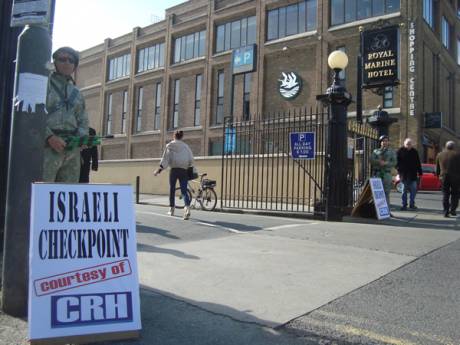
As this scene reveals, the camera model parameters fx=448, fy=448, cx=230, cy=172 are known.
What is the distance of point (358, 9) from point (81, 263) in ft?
96.4

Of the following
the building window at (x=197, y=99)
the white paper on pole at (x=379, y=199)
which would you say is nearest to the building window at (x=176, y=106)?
the building window at (x=197, y=99)

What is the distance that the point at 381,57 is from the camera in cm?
2516

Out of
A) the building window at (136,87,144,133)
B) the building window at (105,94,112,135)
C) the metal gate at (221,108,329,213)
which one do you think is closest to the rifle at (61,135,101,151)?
the metal gate at (221,108,329,213)

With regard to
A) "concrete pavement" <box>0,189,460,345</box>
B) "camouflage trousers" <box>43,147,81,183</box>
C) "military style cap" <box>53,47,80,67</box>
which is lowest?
"concrete pavement" <box>0,189,460,345</box>

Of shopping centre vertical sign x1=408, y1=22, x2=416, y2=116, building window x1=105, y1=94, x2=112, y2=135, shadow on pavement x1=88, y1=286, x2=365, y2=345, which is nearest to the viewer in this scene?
shadow on pavement x1=88, y1=286, x2=365, y2=345

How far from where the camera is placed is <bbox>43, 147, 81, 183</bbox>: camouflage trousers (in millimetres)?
3811

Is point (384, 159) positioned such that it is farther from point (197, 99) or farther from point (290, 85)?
point (197, 99)

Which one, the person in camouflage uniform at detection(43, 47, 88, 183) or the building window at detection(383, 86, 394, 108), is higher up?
the building window at detection(383, 86, 394, 108)

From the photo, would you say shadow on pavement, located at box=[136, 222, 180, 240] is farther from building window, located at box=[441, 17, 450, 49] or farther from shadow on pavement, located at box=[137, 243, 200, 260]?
building window, located at box=[441, 17, 450, 49]

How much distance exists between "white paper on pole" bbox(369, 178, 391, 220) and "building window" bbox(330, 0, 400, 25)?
68.7ft

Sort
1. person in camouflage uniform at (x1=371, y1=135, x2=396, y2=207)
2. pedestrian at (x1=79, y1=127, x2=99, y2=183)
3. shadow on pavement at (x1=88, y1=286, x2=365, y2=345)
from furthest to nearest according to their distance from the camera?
person in camouflage uniform at (x1=371, y1=135, x2=396, y2=207) → pedestrian at (x1=79, y1=127, x2=99, y2=183) → shadow on pavement at (x1=88, y1=286, x2=365, y2=345)

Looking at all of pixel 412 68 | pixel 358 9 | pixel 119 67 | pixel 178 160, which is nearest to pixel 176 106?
pixel 119 67

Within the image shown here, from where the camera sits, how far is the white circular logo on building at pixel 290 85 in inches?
1220

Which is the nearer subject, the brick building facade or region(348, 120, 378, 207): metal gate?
region(348, 120, 378, 207): metal gate
